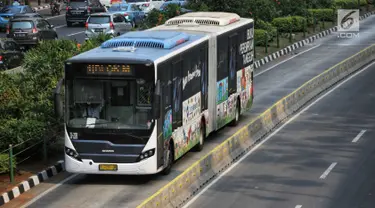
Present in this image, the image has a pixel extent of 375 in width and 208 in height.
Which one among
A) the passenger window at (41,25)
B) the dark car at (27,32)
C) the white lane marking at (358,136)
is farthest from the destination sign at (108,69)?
the passenger window at (41,25)

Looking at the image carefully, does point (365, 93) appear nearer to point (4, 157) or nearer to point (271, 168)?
point (271, 168)

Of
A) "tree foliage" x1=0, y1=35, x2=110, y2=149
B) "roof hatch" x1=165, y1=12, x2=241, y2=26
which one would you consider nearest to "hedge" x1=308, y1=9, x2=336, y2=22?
"roof hatch" x1=165, y1=12, x2=241, y2=26

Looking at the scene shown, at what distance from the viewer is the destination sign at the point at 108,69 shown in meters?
21.9

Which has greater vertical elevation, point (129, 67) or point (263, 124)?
point (129, 67)

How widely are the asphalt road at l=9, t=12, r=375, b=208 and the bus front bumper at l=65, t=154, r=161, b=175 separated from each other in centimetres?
39

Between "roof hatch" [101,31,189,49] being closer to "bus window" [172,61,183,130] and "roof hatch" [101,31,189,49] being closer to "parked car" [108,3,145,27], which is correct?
"bus window" [172,61,183,130]

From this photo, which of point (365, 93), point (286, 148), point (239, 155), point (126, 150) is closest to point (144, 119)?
point (126, 150)

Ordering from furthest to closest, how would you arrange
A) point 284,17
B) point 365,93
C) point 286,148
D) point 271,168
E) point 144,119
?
point 284,17, point 365,93, point 286,148, point 271,168, point 144,119

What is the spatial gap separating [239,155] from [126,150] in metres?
4.97

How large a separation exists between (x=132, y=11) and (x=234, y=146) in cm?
3837

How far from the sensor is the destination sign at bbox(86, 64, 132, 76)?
71.8ft

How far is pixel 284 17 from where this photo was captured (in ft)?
182

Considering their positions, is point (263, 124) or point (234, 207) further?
point (263, 124)

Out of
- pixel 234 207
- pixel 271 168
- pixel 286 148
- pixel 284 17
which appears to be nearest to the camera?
pixel 234 207
